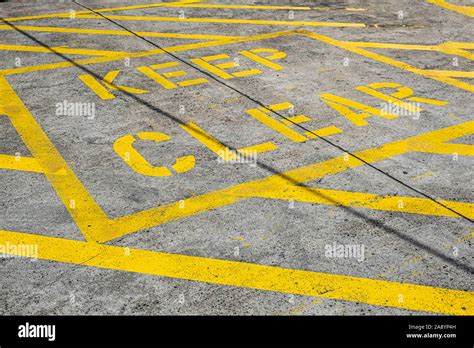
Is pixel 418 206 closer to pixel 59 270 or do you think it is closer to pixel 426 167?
pixel 426 167

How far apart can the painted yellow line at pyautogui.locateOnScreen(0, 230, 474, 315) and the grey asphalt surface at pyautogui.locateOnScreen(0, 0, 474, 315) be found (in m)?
0.08

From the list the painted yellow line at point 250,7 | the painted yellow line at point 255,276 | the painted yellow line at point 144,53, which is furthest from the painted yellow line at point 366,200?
the painted yellow line at point 250,7

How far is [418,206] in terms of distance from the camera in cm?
559

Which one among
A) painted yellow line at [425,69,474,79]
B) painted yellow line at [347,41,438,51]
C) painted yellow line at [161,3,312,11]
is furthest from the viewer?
painted yellow line at [161,3,312,11]

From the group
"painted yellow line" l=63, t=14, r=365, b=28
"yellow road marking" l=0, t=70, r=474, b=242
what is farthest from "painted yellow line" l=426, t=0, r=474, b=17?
"yellow road marking" l=0, t=70, r=474, b=242

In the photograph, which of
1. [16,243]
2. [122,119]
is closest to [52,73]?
[122,119]

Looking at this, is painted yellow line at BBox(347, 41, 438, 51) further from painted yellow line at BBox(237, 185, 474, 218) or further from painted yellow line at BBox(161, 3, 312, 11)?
painted yellow line at BBox(237, 185, 474, 218)

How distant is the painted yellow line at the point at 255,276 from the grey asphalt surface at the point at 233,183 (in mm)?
78

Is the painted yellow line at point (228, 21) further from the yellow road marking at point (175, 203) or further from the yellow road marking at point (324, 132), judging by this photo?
the yellow road marking at point (324, 132)

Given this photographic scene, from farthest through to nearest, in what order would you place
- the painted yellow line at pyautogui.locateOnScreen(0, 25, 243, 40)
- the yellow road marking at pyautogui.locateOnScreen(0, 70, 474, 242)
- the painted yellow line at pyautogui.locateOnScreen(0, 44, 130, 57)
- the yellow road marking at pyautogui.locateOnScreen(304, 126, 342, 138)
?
the painted yellow line at pyautogui.locateOnScreen(0, 25, 243, 40)
the painted yellow line at pyautogui.locateOnScreen(0, 44, 130, 57)
the yellow road marking at pyautogui.locateOnScreen(304, 126, 342, 138)
the yellow road marking at pyautogui.locateOnScreen(0, 70, 474, 242)

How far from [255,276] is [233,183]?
5.16 ft

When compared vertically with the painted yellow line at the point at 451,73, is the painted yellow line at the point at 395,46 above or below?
above

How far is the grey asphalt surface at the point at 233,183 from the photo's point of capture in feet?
14.6

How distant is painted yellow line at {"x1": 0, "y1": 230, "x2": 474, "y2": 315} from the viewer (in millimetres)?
4391
